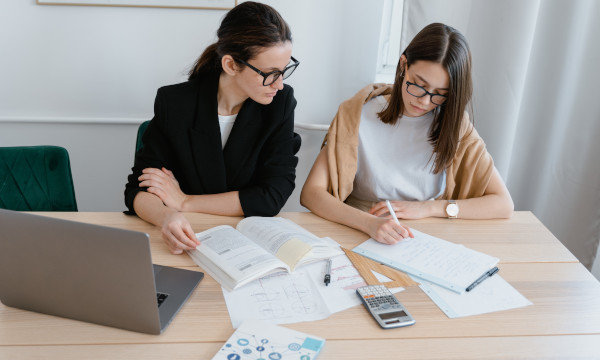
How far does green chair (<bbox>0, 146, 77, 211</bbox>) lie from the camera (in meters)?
1.59

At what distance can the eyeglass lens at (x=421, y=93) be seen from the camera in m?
1.45

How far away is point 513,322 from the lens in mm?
998

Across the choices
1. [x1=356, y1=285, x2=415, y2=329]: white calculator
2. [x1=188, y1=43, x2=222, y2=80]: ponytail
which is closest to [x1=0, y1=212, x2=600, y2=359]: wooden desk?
[x1=356, y1=285, x2=415, y2=329]: white calculator

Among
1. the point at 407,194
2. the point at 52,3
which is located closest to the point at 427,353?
the point at 407,194

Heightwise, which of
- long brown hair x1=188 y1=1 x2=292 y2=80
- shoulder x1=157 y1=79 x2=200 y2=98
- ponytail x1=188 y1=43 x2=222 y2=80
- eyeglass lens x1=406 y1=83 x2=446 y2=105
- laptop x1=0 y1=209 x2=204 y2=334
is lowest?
laptop x1=0 y1=209 x2=204 y2=334

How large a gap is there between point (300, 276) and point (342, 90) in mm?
1223

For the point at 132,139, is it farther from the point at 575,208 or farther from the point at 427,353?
the point at 575,208

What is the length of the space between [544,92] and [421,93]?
35.9 inches

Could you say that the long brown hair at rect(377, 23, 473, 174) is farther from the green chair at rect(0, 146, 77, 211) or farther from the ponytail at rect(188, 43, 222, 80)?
the green chair at rect(0, 146, 77, 211)

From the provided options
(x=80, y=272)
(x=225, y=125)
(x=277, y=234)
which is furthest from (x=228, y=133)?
(x=80, y=272)

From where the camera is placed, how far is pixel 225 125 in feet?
5.25

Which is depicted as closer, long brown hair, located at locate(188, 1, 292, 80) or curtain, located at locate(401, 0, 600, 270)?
long brown hair, located at locate(188, 1, 292, 80)

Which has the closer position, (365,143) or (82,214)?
(82,214)

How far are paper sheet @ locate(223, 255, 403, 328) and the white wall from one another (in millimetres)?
1190
